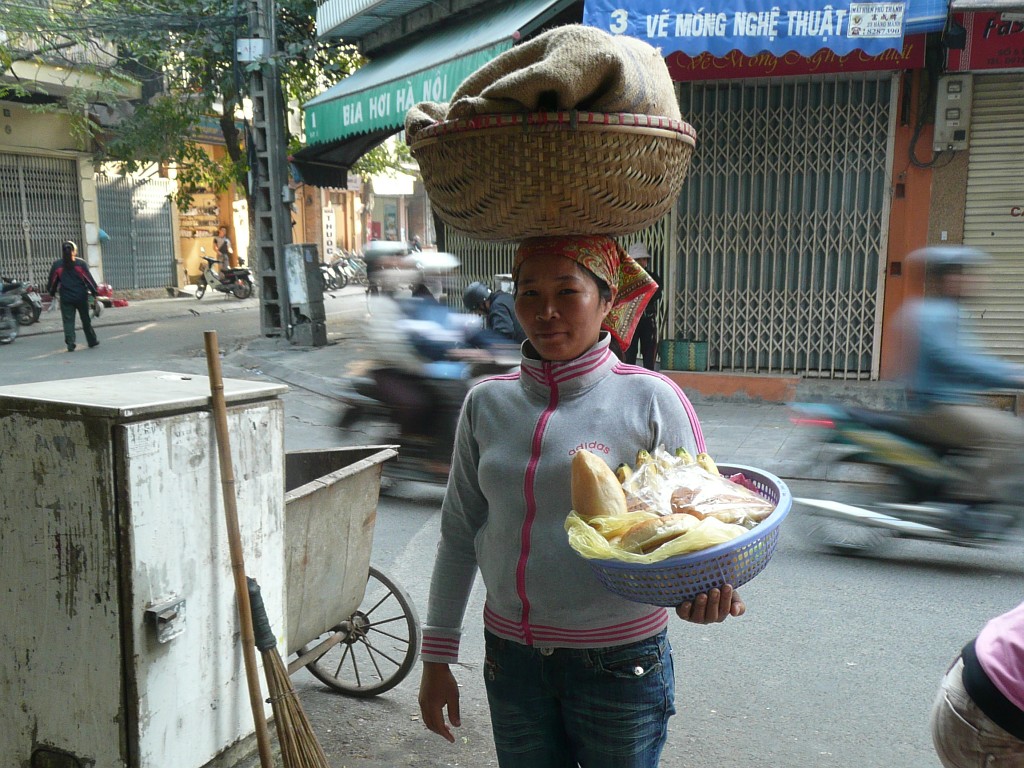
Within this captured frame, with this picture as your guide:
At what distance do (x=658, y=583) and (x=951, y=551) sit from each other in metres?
4.10

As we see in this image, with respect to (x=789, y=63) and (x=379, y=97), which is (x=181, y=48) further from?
(x=789, y=63)

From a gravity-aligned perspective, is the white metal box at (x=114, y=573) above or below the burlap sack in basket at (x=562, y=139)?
below

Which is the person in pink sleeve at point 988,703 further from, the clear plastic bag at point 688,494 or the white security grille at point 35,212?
the white security grille at point 35,212

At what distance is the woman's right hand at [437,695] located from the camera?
1936 mm

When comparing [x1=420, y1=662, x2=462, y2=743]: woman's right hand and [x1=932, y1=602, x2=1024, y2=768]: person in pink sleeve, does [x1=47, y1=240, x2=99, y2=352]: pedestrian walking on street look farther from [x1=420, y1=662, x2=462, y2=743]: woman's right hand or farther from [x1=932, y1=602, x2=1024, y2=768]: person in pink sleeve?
[x1=932, y1=602, x2=1024, y2=768]: person in pink sleeve

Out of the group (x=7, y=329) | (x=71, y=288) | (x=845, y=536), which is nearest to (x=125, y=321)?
(x=7, y=329)

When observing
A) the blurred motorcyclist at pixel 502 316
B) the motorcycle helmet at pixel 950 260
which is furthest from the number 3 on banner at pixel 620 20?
the motorcycle helmet at pixel 950 260

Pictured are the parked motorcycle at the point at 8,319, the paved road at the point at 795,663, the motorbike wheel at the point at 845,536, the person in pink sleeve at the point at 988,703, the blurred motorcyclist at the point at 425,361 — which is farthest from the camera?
the parked motorcycle at the point at 8,319

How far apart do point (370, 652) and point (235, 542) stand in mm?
1257

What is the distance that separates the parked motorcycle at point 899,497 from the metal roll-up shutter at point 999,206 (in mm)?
4348

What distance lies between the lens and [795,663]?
365 cm

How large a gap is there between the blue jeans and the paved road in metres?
1.33

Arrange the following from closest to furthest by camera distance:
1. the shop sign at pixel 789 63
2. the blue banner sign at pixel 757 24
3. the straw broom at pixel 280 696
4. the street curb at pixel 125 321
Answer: the straw broom at pixel 280 696 < the blue banner sign at pixel 757 24 < the shop sign at pixel 789 63 < the street curb at pixel 125 321

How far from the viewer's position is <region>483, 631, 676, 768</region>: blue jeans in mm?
1701
